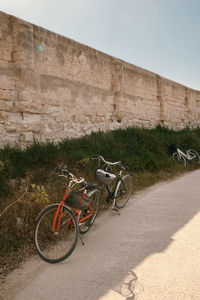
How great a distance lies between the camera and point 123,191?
4281 millimetres

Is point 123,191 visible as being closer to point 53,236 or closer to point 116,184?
point 116,184

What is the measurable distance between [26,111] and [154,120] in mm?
7214

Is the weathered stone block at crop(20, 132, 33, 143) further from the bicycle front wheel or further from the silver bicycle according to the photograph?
the bicycle front wheel

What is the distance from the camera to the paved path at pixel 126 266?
197 cm

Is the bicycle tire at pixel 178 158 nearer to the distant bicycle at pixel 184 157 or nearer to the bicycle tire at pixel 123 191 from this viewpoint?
the distant bicycle at pixel 184 157

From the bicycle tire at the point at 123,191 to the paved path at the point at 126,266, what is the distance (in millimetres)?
572

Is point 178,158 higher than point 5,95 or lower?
lower

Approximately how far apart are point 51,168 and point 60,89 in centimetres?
261

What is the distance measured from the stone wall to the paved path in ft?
11.7

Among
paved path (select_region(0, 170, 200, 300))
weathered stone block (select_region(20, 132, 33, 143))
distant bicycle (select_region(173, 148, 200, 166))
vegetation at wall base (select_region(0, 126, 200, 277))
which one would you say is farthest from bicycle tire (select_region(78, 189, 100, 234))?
distant bicycle (select_region(173, 148, 200, 166))

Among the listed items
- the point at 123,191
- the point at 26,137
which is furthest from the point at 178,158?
the point at 26,137

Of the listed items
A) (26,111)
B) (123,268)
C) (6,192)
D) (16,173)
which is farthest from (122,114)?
(123,268)

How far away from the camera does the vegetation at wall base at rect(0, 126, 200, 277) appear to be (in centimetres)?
304

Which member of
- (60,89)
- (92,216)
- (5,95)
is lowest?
(92,216)
